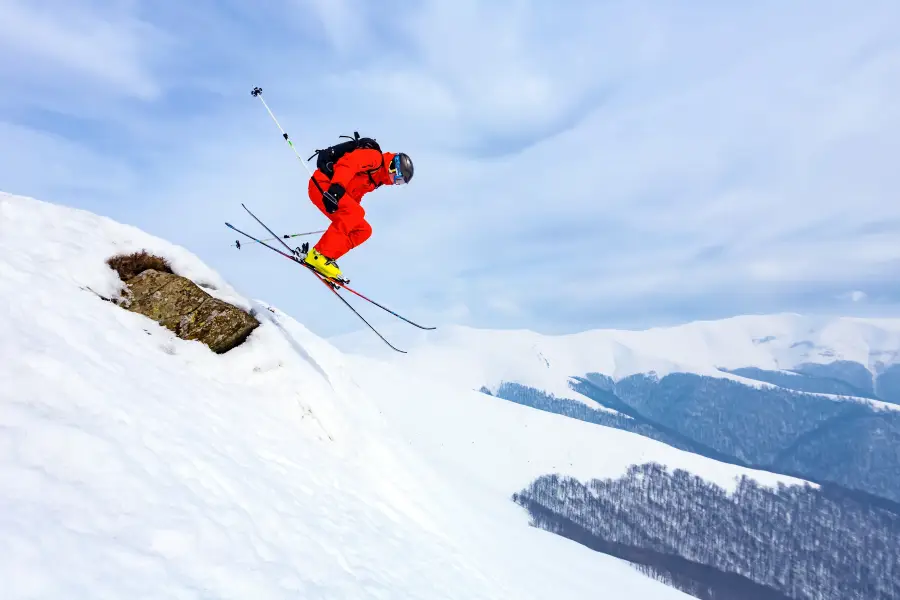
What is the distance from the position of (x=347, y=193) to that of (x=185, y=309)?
17.6 feet

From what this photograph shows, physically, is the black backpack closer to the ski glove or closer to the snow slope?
the ski glove

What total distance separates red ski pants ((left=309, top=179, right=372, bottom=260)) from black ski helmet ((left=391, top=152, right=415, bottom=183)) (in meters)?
1.48

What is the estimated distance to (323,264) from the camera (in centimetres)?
1310

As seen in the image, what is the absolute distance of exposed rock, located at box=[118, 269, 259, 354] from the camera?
1180cm

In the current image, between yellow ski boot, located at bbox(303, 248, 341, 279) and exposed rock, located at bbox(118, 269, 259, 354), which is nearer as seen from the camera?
exposed rock, located at bbox(118, 269, 259, 354)

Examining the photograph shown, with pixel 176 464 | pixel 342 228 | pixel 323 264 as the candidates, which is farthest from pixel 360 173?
pixel 176 464

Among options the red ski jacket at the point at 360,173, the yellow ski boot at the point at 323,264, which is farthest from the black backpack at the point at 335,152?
the yellow ski boot at the point at 323,264

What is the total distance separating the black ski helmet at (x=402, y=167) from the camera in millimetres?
13477

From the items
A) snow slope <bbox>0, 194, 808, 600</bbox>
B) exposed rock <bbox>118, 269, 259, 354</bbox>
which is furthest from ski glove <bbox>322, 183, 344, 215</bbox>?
snow slope <bbox>0, 194, 808, 600</bbox>

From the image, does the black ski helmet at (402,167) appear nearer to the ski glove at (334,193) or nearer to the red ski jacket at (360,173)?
the red ski jacket at (360,173)

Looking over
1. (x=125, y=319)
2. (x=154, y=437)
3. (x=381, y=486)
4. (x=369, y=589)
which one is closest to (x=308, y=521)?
(x=369, y=589)

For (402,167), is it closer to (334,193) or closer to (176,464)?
(334,193)

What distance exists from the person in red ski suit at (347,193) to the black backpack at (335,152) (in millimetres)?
151

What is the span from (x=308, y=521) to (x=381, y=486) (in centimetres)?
495
